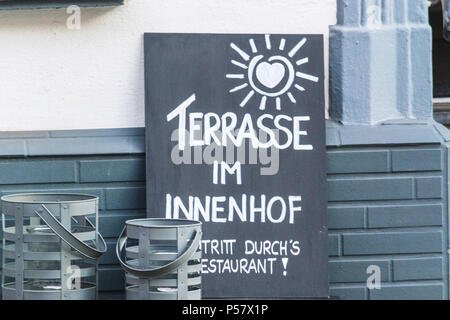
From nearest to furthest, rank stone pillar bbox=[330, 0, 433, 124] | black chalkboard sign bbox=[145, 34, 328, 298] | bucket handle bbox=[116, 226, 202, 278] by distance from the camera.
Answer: bucket handle bbox=[116, 226, 202, 278]
black chalkboard sign bbox=[145, 34, 328, 298]
stone pillar bbox=[330, 0, 433, 124]

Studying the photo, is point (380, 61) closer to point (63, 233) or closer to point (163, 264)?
point (163, 264)

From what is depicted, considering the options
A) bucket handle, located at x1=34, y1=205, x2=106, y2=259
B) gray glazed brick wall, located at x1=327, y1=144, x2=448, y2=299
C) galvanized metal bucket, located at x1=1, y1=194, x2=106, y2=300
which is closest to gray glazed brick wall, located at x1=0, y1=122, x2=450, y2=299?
gray glazed brick wall, located at x1=327, y1=144, x2=448, y2=299

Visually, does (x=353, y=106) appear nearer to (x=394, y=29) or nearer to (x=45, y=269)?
(x=394, y=29)

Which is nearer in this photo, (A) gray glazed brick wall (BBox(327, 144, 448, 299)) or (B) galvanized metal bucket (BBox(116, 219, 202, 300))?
(B) galvanized metal bucket (BBox(116, 219, 202, 300))

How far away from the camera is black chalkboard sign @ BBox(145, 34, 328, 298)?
506 cm

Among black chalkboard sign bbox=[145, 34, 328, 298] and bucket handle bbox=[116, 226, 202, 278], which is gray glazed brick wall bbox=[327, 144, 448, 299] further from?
bucket handle bbox=[116, 226, 202, 278]

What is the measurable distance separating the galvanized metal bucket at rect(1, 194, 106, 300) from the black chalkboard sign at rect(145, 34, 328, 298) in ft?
2.65

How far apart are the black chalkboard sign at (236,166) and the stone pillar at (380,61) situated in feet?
0.89

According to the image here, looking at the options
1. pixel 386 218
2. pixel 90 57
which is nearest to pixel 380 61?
pixel 386 218

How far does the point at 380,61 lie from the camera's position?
17.1 ft

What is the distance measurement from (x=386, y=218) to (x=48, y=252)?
2.27 metres

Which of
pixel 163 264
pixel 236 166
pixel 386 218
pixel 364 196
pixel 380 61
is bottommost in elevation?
pixel 163 264

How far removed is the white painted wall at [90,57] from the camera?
5113 millimetres
